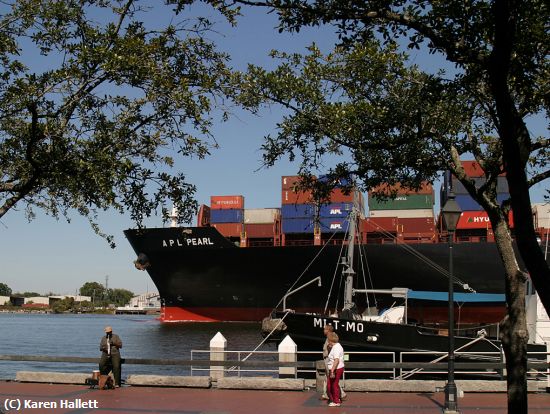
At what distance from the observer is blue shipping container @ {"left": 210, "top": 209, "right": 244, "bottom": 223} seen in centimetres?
5584

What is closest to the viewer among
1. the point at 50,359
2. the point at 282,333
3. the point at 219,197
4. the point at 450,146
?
the point at 450,146

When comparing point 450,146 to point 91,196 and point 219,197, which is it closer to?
point 91,196

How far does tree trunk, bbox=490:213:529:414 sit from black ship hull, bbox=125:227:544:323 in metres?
37.2

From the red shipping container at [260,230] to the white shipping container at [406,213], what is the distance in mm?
8629

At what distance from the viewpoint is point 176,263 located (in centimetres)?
5300

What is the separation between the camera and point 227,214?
5600 centimetres

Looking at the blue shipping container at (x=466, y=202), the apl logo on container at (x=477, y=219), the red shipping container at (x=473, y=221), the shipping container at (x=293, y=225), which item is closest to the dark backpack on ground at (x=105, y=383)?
the blue shipping container at (x=466, y=202)

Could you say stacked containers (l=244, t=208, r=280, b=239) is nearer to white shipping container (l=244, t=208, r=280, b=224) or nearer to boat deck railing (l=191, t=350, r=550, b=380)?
white shipping container (l=244, t=208, r=280, b=224)

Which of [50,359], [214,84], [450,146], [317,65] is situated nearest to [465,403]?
[450,146]

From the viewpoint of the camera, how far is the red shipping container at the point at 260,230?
53969 millimetres

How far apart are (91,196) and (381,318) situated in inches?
674

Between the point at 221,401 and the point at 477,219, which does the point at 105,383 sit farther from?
the point at 477,219

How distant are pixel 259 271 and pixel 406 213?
12720mm

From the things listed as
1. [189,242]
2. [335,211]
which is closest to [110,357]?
[335,211]
